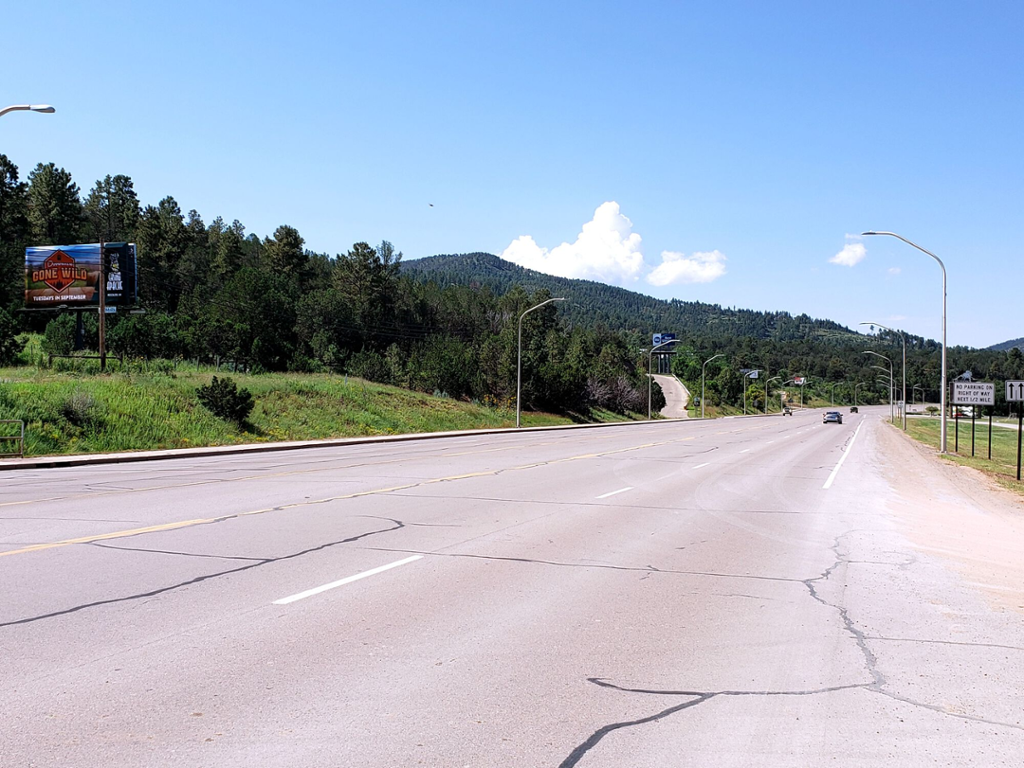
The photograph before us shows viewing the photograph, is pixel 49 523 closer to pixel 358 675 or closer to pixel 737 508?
pixel 358 675

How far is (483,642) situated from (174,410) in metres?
29.4

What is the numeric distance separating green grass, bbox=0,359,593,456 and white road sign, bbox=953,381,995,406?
2657cm

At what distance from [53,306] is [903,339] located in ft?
178

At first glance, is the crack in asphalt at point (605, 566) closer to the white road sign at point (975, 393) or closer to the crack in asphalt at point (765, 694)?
the crack in asphalt at point (765, 694)

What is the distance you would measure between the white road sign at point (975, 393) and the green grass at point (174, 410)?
2657 cm

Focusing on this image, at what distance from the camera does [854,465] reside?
28.9 metres

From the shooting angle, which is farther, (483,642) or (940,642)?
(940,642)

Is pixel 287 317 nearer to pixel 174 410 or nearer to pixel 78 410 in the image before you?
pixel 174 410

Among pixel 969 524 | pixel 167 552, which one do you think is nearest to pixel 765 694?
pixel 167 552

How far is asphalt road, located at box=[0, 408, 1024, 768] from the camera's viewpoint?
176 inches

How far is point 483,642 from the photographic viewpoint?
6242mm

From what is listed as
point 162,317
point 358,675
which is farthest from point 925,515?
point 162,317

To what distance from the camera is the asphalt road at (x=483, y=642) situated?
4.46 meters

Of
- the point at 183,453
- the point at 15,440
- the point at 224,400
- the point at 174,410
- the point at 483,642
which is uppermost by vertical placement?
the point at 224,400
